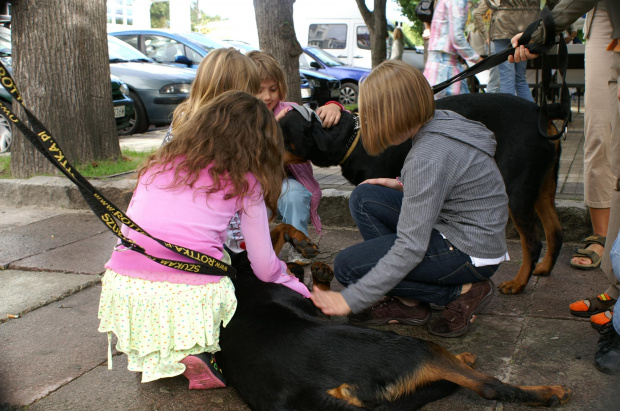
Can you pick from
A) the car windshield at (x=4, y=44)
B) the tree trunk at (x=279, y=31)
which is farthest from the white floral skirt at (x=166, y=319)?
the car windshield at (x=4, y=44)

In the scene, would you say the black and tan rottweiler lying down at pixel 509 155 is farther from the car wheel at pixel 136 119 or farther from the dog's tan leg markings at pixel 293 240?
the car wheel at pixel 136 119

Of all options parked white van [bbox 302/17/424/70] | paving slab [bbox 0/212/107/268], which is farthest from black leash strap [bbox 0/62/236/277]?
parked white van [bbox 302/17/424/70]

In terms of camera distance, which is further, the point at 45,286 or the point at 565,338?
the point at 45,286

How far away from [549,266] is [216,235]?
6.90ft

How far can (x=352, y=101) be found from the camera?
15.0 m

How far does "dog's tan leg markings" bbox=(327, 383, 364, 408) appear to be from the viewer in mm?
1958

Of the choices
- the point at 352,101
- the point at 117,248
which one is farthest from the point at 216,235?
the point at 352,101

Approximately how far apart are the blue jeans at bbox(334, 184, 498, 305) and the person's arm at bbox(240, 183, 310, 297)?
0.50 meters

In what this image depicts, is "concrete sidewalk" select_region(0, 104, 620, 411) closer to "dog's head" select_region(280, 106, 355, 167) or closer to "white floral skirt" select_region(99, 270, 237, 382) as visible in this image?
"white floral skirt" select_region(99, 270, 237, 382)

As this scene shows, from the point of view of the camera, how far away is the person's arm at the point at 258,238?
8.05 feet

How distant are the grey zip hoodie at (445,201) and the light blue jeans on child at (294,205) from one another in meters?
1.18

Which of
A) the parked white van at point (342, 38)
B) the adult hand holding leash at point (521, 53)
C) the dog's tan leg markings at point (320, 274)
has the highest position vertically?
the parked white van at point (342, 38)

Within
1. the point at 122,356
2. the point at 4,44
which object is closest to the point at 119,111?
the point at 4,44

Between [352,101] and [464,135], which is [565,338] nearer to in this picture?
[464,135]
